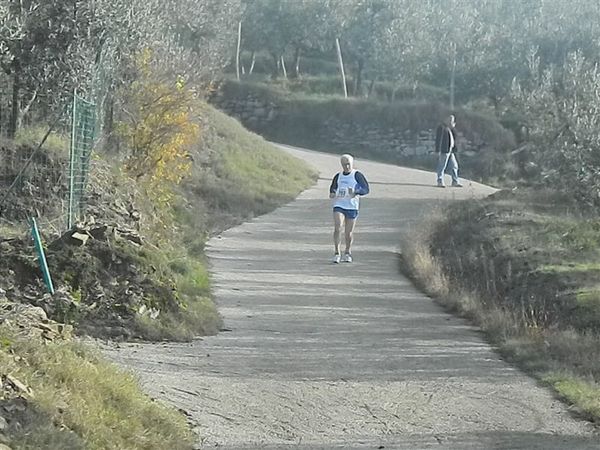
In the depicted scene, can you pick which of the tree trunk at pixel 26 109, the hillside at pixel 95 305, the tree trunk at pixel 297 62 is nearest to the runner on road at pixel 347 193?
the hillside at pixel 95 305

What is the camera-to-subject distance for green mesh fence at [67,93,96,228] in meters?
12.3

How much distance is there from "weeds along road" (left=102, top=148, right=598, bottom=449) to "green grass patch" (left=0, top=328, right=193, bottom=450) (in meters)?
0.40

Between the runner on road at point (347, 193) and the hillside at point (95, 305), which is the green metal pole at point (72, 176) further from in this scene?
the runner on road at point (347, 193)

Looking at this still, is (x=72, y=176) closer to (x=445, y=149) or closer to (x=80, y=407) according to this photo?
(x=80, y=407)

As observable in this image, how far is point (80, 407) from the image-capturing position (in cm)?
638

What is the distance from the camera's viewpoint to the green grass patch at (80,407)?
595 cm

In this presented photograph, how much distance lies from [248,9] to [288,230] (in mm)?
27485

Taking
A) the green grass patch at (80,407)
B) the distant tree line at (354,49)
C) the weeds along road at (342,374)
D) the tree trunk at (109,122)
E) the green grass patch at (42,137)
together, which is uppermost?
the distant tree line at (354,49)

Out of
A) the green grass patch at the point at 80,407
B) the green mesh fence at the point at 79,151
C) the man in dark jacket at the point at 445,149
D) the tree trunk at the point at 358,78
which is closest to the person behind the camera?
the green grass patch at the point at 80,407

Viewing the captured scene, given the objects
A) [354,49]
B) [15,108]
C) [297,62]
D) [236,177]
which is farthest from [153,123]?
[297,62]

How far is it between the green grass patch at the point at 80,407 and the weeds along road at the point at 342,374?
0.40 meters

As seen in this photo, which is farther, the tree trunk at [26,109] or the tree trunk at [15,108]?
the tree trunk at [26,109]

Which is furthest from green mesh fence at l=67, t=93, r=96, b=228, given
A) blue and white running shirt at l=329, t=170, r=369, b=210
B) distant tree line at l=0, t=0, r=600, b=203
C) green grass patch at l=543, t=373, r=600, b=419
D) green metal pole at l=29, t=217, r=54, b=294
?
green grass patch at l=543, t=373, r=600, b=419

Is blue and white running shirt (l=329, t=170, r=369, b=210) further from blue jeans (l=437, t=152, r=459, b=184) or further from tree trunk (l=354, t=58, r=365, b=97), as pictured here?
tree trunk (l=354, t=58, r=365, b=97)
